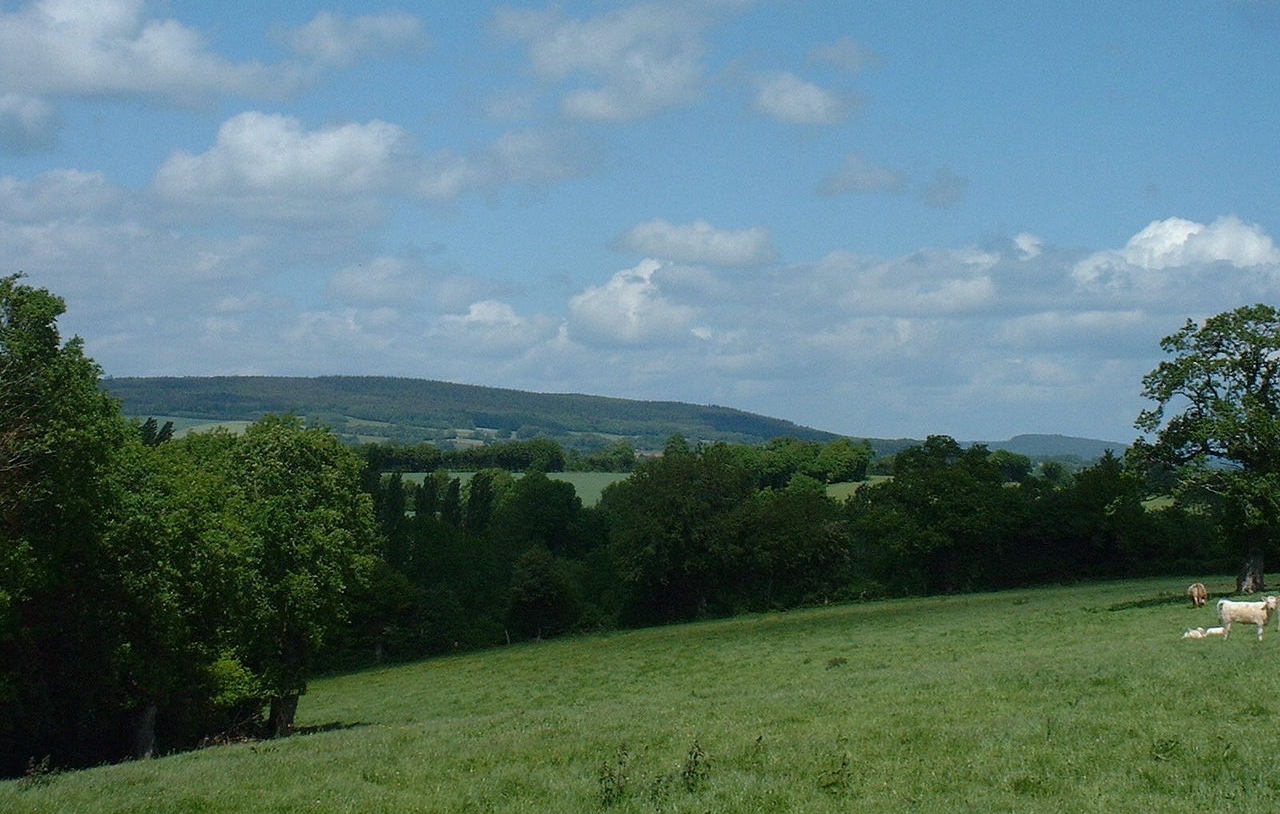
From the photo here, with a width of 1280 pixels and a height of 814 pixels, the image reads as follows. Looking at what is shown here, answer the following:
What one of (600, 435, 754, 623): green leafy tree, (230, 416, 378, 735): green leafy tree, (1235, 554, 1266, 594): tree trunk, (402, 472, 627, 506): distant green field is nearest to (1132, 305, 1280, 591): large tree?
(1235, 554, 1266, 594): tree trunk

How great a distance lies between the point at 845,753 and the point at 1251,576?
3356 centimetres

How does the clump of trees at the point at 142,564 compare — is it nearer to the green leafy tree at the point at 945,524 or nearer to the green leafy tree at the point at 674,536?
the green leafy tree at the point at 674,536

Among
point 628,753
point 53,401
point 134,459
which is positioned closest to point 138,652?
point 134,459

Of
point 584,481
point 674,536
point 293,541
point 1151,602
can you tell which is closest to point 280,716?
point 293,541

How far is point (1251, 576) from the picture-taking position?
43.6m

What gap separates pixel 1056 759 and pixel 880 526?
71929 millimetres

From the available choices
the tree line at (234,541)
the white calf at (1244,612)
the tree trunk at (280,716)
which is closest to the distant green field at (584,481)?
the tree line at (234,541)

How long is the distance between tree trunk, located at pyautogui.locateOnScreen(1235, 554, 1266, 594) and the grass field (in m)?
13.9

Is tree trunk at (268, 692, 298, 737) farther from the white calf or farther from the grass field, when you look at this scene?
the white calf

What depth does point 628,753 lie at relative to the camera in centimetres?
1850

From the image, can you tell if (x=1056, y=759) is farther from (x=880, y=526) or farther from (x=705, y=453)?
(x=705, y=453)

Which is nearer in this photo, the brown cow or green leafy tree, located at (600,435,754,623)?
the brown cow

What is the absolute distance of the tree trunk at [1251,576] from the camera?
143 feet

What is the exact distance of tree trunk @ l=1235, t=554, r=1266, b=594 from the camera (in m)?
43.5
